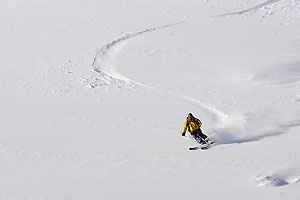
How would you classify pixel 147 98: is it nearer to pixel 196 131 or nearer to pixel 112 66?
pixel 112 66

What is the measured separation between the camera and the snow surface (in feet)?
41.6

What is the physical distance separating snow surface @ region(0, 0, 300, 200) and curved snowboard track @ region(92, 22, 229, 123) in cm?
9

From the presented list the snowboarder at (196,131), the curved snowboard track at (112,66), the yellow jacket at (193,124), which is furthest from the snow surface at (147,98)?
Result: the yellow jacket at (193,124)

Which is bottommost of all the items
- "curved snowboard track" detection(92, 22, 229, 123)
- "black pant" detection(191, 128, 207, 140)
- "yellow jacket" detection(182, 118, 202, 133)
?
"black pant" detection(191, 128, 207, 140)

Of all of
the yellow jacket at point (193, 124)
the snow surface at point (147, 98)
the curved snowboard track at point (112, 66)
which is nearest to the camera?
the snow surface at point (147, 98)

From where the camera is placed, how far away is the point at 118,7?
92.1 feet

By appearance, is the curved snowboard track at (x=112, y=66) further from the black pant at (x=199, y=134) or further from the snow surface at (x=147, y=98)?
the black pant at (x=199, y=134)

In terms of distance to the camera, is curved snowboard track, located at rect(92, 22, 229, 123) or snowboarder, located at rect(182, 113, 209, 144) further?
curved snowboard track, located at rect(92, 22, 229, 123)

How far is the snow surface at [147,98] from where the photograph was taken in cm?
1267

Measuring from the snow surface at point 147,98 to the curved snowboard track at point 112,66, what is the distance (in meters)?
0.09

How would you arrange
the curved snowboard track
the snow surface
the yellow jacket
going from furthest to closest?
the curved snowboard track
the yellow jacket
the snow surface

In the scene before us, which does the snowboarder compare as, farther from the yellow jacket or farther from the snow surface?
the snow surface

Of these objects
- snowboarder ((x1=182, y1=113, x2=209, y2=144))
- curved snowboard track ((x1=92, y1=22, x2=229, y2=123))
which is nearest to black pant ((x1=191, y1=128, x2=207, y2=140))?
snowboarder ((x1=182, y1=113, x2=209, y2=144))

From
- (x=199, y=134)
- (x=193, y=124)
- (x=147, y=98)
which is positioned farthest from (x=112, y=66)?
(x=199, y=134)
